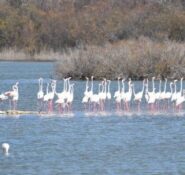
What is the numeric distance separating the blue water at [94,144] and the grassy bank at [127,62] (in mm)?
15026

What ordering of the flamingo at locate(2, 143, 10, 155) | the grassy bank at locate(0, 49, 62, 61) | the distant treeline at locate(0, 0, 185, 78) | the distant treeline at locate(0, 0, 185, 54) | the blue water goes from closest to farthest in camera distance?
the blue water < the flamingo at locate(2, 143, 10, 155) < the distant treeline at locate(0, 0, 185, 78) < the distant treeline at locate(0, 0, 185, 54) < the grassy bank at locate(0, 49, 62, 61)

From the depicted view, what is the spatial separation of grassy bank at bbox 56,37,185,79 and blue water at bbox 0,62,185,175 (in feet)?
49.3

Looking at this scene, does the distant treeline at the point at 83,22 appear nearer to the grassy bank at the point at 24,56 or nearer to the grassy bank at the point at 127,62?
the grassy bank at the point at 24,56

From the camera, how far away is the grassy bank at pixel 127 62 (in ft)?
144

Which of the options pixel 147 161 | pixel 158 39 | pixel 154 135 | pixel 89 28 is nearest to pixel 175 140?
pixel 154 135

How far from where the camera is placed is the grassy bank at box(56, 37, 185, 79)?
1727 inches

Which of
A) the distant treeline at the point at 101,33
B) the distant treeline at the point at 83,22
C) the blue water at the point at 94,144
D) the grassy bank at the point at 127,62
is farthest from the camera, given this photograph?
the distant treeline at the point at 83,22

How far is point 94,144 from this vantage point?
20.5 metres

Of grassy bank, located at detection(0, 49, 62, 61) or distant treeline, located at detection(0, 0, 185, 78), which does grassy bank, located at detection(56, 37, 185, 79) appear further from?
grassy bank, located at detection(0, 49, 62, 61)

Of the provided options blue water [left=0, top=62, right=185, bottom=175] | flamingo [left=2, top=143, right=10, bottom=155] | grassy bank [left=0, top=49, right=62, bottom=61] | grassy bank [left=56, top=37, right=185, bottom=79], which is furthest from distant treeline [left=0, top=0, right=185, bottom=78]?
flamingo [left=2, top=143, right=10, bottom=155]

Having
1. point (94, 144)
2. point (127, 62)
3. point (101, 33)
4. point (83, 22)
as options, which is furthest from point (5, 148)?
point (83, 22)

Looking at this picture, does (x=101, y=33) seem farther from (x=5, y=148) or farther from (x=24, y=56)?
(x=5, y=148)

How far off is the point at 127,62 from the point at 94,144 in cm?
2339

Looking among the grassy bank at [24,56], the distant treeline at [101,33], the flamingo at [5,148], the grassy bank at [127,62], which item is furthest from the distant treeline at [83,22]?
the flamingo at [5,148]
